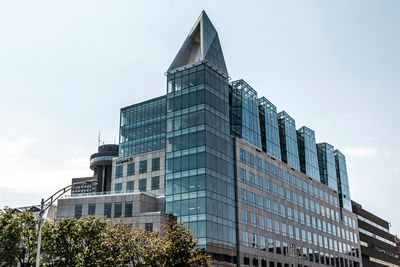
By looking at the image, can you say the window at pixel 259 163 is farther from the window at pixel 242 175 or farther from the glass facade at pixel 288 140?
the glass facade at pixel 288 140

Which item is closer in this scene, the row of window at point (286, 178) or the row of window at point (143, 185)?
the row of window at point (286, 178)

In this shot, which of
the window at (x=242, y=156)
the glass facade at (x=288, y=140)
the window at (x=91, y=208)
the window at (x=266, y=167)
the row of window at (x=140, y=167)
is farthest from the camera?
the glass facade at (x=288, y=140)

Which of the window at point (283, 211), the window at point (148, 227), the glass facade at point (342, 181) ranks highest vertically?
the glass facade at point (342, 181)

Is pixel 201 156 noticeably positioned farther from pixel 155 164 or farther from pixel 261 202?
pixel 261 202

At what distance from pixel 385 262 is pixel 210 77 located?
90353 millimetres

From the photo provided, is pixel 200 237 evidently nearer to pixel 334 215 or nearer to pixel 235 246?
pixel 235 246

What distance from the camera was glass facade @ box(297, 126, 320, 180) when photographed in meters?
102

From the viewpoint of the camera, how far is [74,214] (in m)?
74.0

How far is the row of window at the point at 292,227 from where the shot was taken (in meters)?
76.9

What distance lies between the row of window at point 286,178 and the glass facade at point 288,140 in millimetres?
3523

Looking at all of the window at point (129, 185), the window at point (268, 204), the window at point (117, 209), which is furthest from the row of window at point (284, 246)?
the window at point (129, 185)

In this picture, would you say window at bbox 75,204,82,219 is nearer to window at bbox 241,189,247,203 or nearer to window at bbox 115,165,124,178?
window at bbox 115,165,124,178

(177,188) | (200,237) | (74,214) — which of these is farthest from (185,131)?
(74,214)

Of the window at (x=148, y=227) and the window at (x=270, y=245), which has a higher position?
the window at (x=148, y=227)
